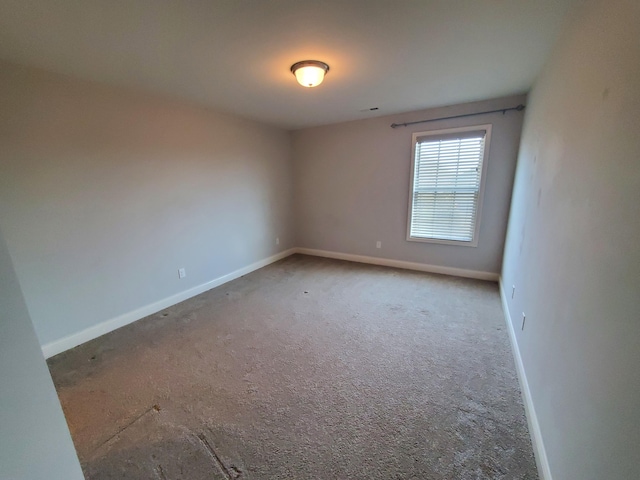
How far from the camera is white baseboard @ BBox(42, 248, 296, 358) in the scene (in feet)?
7.31

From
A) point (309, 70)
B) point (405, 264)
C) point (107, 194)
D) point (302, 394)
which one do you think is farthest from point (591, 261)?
point (107, 194)

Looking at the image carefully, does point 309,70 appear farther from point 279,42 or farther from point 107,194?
point 107,194

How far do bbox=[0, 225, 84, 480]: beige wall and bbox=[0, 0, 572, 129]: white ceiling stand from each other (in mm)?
1536

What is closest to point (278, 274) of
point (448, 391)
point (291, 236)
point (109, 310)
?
point (291, 236)

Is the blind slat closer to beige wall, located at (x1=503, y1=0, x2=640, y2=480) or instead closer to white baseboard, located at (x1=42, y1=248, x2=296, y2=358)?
beige wall, located at (x1=503, y1=0, x2=640, y2=480)

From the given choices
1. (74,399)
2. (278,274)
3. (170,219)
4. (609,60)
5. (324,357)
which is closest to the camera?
(609,60)

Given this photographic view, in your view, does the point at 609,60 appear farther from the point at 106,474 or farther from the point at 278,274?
the point at 278,274

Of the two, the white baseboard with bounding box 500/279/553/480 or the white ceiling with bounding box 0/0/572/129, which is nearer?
the white baseboard with bounding box 500/279/553/480

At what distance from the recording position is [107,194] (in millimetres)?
2449

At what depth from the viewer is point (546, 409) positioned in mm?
1289

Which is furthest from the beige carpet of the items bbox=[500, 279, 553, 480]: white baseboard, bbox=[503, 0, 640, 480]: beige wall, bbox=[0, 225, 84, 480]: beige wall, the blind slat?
the blind slat

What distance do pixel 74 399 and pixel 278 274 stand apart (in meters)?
2.55

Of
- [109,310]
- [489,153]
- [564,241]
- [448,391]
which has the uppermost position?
[489,153]

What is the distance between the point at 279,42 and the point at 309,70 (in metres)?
0.35
